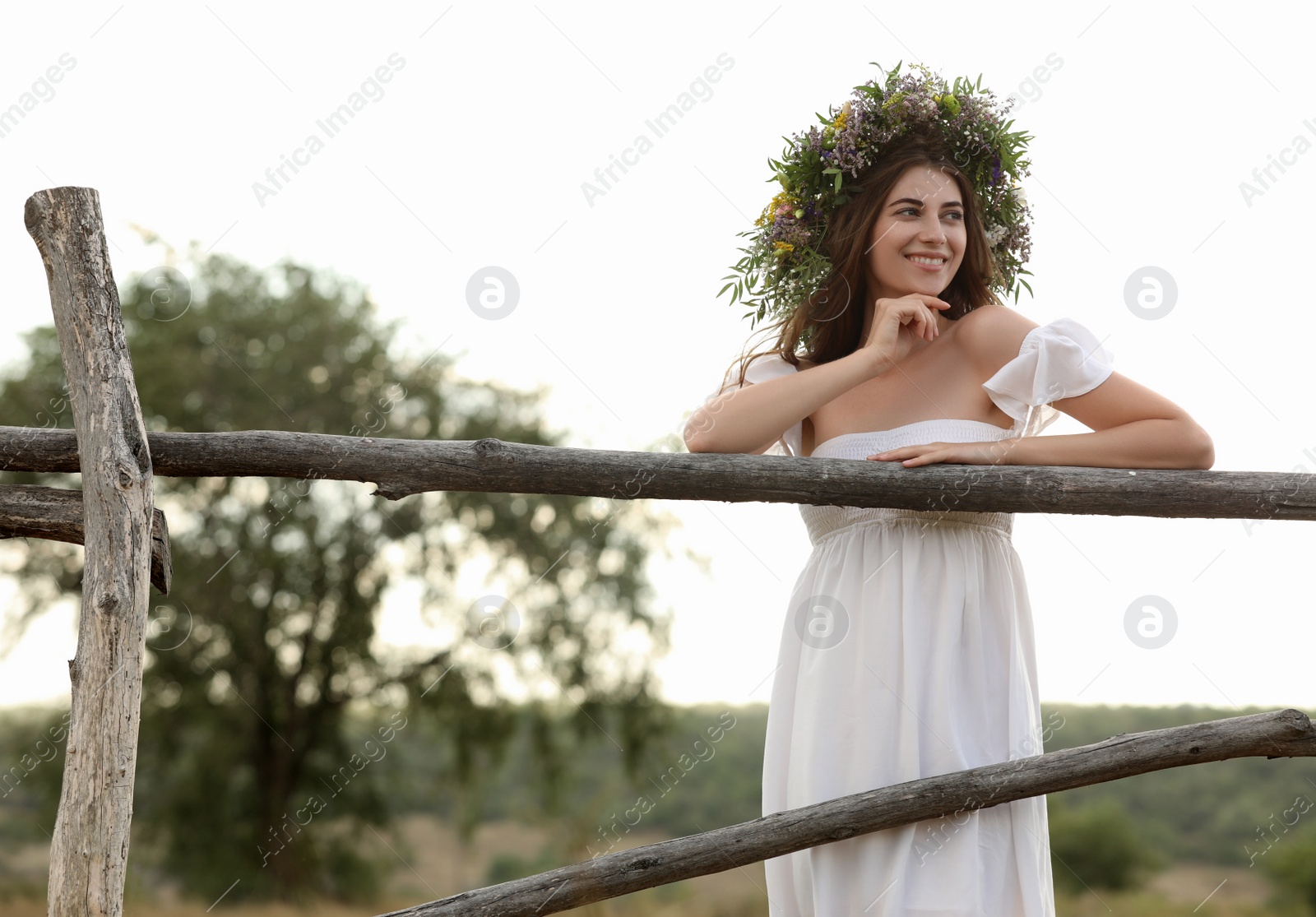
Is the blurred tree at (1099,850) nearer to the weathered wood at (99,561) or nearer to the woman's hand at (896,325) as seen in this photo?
the woman's hand at (896,325)

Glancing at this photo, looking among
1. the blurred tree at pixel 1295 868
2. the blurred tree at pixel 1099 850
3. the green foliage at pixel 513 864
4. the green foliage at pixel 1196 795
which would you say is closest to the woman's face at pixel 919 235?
the green foliage at pixel 1196 795

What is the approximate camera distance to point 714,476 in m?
2.32

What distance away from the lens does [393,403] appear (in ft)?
31.8

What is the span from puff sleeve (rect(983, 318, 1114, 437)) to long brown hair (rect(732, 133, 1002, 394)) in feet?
1.22

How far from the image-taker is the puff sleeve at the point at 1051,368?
218 centimetres

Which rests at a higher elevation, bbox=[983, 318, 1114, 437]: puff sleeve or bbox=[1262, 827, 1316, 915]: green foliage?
bbox=[983, 318, 1114, 437]: puff sleeve

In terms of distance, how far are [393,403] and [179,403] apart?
200 centimetres

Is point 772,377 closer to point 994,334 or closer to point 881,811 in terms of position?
point 994,334

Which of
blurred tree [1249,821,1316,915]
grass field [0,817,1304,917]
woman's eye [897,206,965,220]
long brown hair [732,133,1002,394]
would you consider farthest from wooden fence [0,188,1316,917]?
blurred tree [1249,821,1316,915]

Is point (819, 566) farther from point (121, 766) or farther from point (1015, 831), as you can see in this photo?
point (121, 766)

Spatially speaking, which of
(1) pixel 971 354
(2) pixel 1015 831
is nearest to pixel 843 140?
(1) pixel 971 354

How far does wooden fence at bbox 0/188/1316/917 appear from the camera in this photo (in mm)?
2129

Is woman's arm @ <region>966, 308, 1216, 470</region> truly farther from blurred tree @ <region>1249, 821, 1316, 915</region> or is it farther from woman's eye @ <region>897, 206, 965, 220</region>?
blurred tree @ <region>1249, 821, 1316, 915</region>

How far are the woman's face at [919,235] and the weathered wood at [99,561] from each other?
5.83 ft
